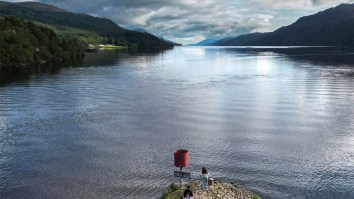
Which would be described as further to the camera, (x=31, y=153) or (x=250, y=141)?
(x=250, y=141)

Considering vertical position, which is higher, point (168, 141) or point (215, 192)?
point (215, 192)

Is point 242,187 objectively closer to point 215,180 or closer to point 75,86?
point 215,180

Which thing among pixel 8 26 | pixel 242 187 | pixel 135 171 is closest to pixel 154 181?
pixel 135 171

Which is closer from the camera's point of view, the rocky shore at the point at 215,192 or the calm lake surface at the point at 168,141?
the rocky shore at the point at 215,192

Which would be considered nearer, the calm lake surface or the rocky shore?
the rocky shore
